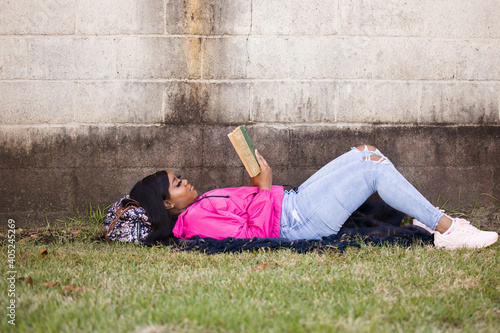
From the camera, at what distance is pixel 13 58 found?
3.70m

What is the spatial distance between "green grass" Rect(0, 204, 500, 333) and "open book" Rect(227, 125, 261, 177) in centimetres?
60

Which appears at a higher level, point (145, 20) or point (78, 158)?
point (145, 20)

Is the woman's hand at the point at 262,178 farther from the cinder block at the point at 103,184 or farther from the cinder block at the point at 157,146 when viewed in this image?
the cinder block at the point at 103,184

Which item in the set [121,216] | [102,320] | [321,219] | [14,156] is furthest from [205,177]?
[102,320]

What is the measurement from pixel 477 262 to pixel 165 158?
2.54m

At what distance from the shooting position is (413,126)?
12.4 feet

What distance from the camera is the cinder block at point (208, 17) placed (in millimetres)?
3664

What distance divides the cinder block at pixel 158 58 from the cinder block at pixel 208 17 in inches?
4.0

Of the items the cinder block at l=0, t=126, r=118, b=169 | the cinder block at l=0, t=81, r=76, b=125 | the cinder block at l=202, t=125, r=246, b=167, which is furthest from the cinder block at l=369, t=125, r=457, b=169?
the cinder block at l=0, t=81, r=76, b=125

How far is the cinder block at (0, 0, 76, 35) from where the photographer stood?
367 cm

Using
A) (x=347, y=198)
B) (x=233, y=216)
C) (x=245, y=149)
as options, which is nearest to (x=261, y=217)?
(x=233, y=216)

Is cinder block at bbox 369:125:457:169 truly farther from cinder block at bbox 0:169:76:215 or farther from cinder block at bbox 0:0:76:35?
cinder block at bbox 0:0:76:35

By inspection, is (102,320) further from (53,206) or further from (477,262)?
(53,206)

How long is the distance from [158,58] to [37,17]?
3.64ft
